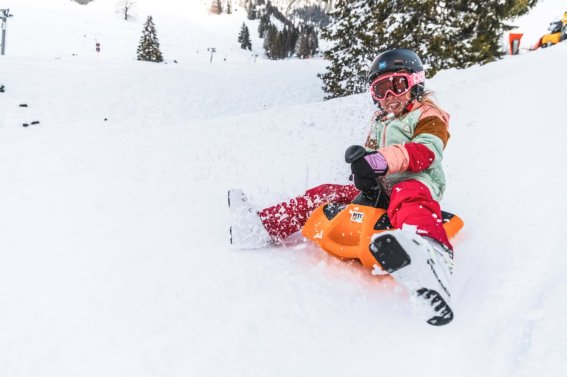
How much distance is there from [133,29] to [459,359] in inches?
2899

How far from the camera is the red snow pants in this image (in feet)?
8.01

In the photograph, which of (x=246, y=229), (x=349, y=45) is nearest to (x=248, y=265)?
(x=246, y=229)

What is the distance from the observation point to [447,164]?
17.2ft

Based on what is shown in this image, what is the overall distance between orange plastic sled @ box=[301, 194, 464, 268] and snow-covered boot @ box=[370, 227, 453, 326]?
29.2 inches

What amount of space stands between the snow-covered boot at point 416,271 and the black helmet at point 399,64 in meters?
1.59

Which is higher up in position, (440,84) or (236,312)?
(440,84)

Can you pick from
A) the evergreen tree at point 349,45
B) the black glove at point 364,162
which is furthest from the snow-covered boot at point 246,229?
the evergreen tree at point 349,45

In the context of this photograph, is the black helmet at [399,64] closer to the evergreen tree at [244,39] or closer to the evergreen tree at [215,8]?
the evergreen tree at [244,39]

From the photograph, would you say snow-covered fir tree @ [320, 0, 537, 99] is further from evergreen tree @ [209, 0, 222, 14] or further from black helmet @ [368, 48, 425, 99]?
evergreen tree @ [209, 0, 222, 14]

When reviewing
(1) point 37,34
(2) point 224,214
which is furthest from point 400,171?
(1) point 37,34

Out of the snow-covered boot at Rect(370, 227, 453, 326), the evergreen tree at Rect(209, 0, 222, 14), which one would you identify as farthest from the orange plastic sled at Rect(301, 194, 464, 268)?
the evergreen tree at Rect(209, 0, 222, 14)

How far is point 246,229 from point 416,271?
1.67 m

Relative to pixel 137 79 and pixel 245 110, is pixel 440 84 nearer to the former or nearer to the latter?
pixel 245 110

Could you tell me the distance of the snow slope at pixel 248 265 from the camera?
1.95m
